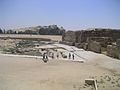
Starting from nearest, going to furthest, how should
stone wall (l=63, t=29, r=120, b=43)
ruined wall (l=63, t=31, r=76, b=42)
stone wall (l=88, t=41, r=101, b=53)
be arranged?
stone wall (l=88, t=41, r=101, b=53), stone wall (l=63, t=29, r=120, b=43), ruined wall (l=63, t=31, r=76, b=42)

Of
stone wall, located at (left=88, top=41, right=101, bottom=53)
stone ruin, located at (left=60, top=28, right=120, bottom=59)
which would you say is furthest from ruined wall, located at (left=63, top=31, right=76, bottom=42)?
stone wall, located at (left=88, top=41, right=101, bottom=53)

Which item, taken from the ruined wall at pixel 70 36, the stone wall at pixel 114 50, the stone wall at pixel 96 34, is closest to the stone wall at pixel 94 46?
the stone wall at pixel 114 50

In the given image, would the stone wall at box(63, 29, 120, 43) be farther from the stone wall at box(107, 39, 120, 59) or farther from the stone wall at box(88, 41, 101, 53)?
the stone wall at box(107, 39, 120, 59)

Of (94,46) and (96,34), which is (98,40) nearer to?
(94,46)

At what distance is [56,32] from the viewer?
79.4 m

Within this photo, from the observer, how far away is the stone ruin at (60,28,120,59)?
2505 centimetres

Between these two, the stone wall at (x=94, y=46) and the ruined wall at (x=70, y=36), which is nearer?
the stone wall at (x=94, y=46)

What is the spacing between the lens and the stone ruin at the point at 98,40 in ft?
82.2

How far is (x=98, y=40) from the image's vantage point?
31469 mm

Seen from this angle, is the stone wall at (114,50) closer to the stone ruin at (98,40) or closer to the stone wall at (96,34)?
the stone ruin at (98,40)

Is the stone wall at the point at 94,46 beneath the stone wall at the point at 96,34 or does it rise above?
beneath

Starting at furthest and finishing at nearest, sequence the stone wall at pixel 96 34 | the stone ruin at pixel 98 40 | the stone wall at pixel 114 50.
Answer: the stone wall at pixel 96 34
the stone ruin at pixel 98 40
the stone wall at pixel 114 50

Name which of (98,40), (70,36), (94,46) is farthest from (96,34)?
(70,36)

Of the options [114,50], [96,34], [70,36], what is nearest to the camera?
[114,50]
